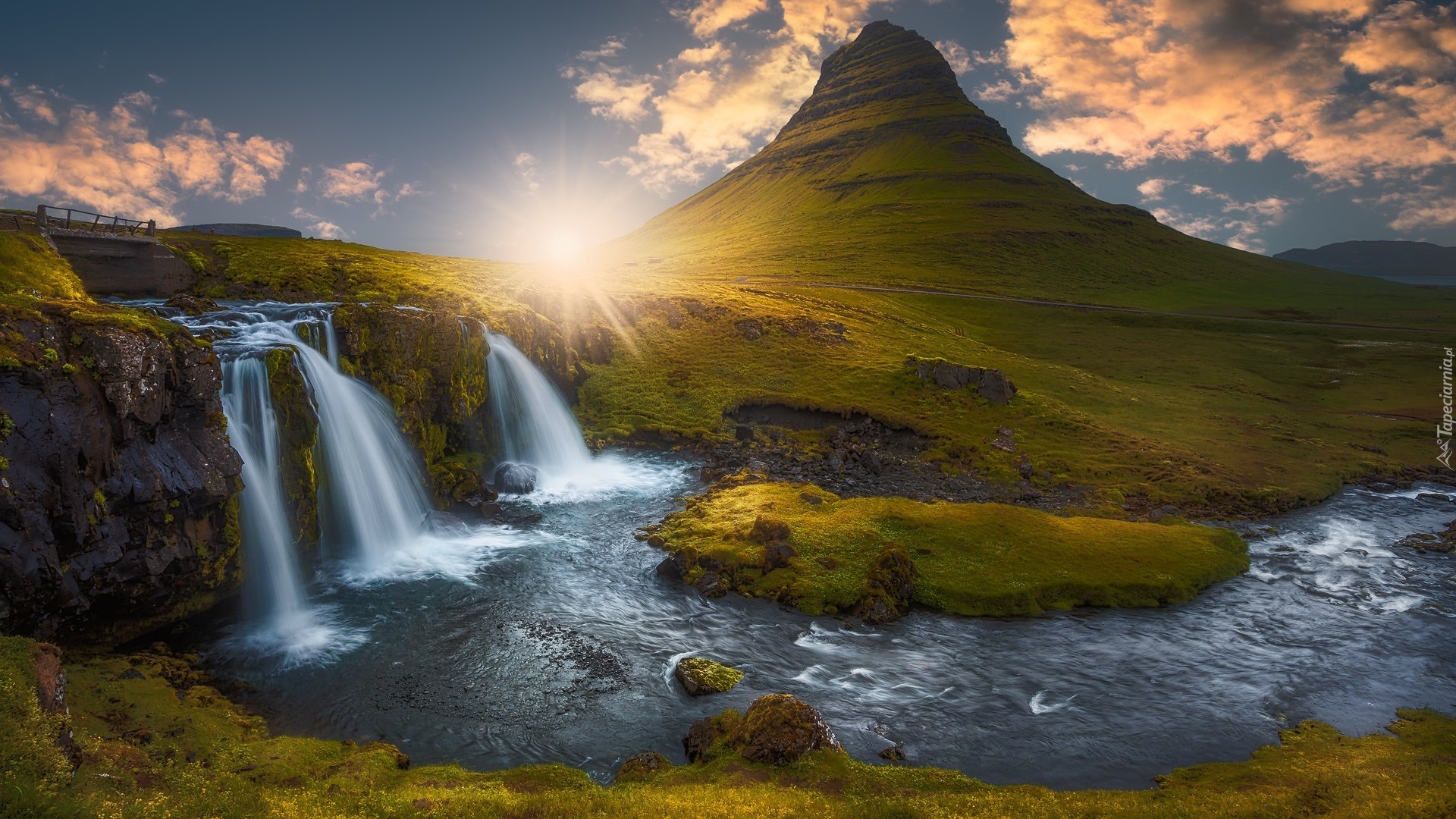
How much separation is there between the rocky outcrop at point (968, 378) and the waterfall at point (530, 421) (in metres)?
34.8

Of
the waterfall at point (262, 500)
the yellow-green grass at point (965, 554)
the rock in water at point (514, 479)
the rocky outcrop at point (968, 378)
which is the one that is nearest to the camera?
the waterfall at point (262, 500)

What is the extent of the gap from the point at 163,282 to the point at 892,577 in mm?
63818

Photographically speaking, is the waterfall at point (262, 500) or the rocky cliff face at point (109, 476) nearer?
the rocky cliff face at point (109, 476)

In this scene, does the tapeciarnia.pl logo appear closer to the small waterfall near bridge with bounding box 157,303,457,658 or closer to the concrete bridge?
the small waterfall near bridge with bounding box 157,303,457,658

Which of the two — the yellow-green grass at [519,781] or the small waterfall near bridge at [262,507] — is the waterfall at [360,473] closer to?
the small waterfall near bridge at [262,507]

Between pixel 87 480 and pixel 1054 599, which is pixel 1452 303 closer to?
pixel 1054 599

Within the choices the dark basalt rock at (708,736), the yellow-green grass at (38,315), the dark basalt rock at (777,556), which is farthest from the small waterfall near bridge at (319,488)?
the dark basalt rock at (777,556)

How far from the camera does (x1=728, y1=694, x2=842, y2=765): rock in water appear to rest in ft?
58.9

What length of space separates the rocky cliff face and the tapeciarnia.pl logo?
88.2 m

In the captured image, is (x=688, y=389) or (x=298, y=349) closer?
(x=298, y=349)

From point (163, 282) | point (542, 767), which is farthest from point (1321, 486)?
point (163, 282)

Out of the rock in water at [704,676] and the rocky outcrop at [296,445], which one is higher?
the rocky outcrop at [296,445]

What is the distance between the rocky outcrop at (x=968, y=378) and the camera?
205 ft

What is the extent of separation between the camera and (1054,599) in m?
30.2
